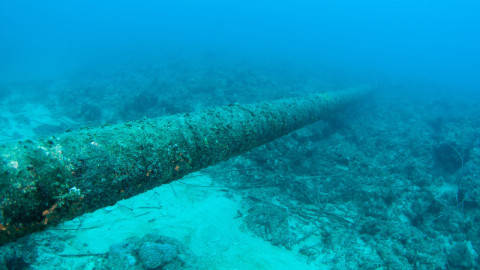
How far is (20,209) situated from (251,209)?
4657 millimetres

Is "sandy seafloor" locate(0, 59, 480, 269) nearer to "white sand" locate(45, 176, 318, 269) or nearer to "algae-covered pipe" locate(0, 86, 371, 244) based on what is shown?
"white sand" locate(45, 176, 318, 269)

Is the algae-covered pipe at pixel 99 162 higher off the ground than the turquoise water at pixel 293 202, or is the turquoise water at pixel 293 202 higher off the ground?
the algae-covered pipe at pixel 99 162

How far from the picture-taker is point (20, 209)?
4.97ft

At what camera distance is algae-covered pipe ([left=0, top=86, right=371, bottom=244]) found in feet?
5.08

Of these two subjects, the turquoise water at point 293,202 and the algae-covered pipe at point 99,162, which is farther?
the turquoise water at point 293,202

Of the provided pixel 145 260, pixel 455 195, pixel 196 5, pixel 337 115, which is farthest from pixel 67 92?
pixel 196 5

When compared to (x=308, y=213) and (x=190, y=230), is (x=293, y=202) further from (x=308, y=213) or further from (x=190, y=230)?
(x=190, y=230)

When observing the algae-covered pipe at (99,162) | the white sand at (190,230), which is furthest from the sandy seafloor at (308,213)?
the algae-covered pipe at (99,162)

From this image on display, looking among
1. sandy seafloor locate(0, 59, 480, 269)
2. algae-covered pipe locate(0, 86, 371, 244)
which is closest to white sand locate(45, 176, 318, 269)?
sandy seafloor locate(0, 59, 480, 269)

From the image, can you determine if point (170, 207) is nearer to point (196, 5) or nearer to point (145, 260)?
point (145, 260)

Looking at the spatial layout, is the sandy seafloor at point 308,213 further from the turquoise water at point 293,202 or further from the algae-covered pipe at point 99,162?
the algae-covered pipe at point 99,162

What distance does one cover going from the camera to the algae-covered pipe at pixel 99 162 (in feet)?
5.08

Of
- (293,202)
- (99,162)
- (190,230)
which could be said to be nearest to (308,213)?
(293,202)

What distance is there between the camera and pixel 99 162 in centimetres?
199
